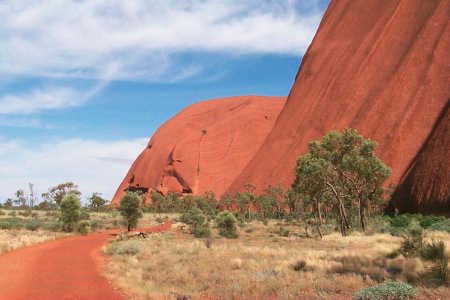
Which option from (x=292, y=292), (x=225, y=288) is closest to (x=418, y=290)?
(x=292, y=292)

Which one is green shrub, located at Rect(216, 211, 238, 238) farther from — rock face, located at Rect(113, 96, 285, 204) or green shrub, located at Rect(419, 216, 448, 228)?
rock face, located at Rect(113, 96, 285, 204)

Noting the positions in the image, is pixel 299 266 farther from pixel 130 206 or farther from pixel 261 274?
pixel 130 206

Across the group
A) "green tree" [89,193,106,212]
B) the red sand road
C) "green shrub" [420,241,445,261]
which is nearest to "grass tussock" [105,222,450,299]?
"green shrub" [420,241,445,261]

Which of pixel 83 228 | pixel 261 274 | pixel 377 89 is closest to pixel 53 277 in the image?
pixel 261 274

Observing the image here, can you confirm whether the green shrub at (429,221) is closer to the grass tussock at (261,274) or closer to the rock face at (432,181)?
the rock face at (432,181)

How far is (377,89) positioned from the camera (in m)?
61.3

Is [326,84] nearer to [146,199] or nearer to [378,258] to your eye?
[146,199]

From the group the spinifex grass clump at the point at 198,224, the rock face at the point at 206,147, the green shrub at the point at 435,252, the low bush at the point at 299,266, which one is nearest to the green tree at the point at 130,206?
the spinifex grass clump at the point at 198,224

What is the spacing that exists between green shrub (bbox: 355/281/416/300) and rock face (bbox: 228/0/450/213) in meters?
32.9

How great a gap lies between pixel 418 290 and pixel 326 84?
64803 millimetres

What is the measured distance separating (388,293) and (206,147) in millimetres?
101559

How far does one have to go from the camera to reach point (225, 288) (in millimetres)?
11469

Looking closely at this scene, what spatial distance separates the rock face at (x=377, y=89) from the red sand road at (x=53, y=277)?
3079 centimetres

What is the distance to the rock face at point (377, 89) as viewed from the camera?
52438 millimetres
